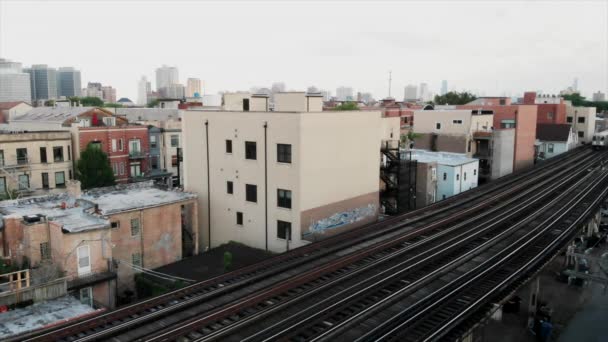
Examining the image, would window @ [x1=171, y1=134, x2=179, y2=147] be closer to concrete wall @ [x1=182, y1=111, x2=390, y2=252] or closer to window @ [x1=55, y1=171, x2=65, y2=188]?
window @ [x1=55, y1=171, x2=65, y2=188]

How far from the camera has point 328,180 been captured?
112 feet

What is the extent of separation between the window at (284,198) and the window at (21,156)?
31.8m

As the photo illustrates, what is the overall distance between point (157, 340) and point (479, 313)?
1219 centimetres

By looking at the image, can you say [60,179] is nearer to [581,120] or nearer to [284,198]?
[284,198]

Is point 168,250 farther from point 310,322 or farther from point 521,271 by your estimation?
point 521,271

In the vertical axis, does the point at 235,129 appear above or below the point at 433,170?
above

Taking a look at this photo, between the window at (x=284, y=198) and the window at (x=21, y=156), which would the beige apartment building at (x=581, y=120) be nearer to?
the window at (x=284, y=198)

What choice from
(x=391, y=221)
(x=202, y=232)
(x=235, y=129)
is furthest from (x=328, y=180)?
(x=202, y=232)

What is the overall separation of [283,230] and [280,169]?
419cm

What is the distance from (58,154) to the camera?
5231 centimetres

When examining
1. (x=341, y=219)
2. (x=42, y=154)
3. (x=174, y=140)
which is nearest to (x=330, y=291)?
(x=341, y=219)

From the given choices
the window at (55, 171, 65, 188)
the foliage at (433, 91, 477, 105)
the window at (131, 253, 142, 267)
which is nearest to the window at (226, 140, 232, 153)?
the window at (131, 253, 142, 267)

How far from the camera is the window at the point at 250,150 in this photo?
3444 cm

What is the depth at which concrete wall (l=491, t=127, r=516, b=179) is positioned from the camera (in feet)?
207
